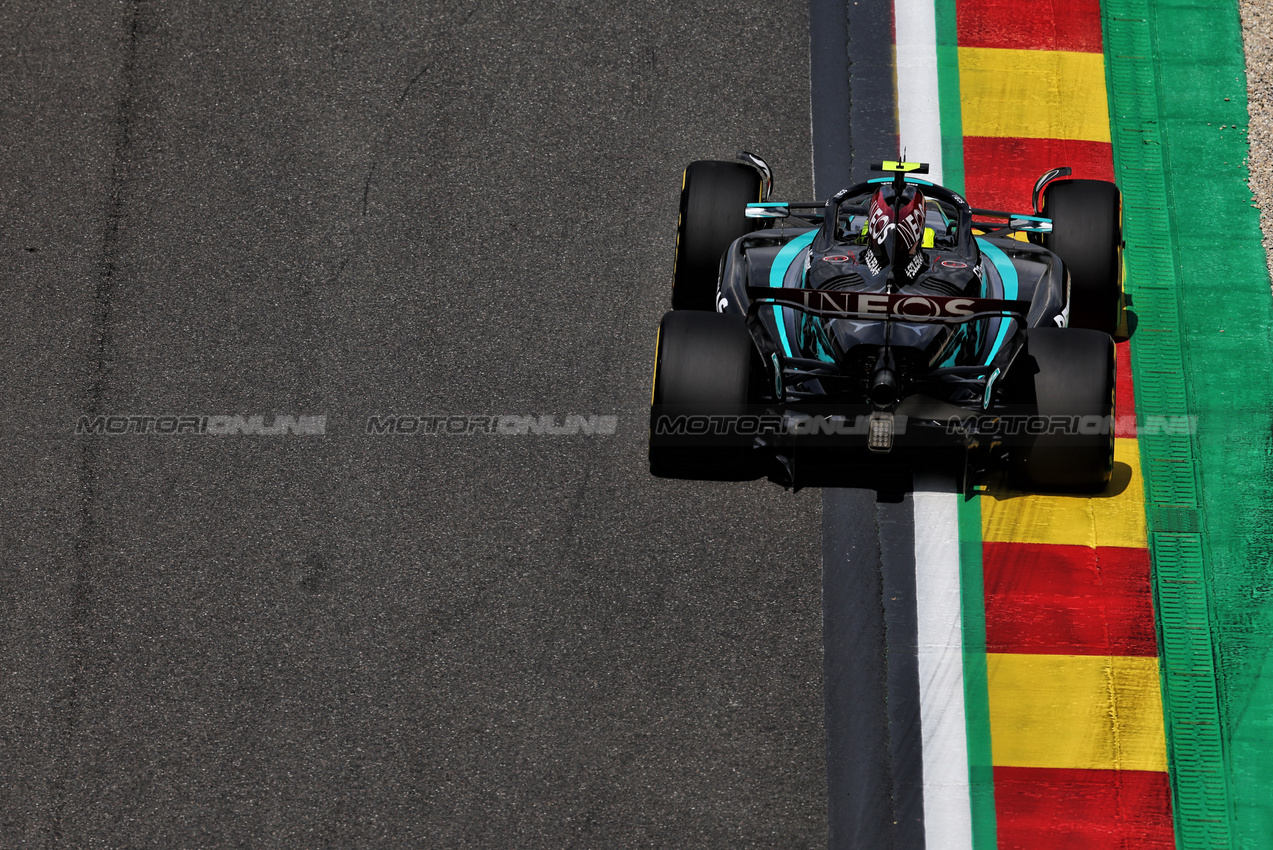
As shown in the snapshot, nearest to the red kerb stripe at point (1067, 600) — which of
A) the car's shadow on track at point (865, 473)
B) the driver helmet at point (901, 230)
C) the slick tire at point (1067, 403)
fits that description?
the car's shadow on track at point (865, 473)

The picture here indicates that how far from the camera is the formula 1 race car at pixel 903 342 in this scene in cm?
692

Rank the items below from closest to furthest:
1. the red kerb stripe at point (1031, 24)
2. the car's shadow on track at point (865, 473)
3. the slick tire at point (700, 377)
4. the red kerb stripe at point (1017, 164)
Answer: the slick tire at point (700, 377) < the car's shadow on track at point (865, 473) < the red kerb stripe at point (1017, 164) < the red kerb stripe at point (1031, 24)

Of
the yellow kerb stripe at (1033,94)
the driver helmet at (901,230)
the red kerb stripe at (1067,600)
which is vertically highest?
the yellow kerb stripe at (1033,94)

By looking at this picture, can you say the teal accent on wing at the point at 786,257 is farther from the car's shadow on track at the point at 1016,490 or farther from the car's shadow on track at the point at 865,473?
the car's shadow on track at the point at 1016,490

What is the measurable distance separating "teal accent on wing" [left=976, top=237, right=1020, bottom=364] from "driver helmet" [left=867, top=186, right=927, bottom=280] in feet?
2.32

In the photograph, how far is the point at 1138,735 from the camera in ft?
24.1

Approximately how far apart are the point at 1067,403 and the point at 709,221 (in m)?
2.43

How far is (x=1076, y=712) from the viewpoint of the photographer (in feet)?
24.3

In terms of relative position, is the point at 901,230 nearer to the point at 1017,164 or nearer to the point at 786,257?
the point at 786,257

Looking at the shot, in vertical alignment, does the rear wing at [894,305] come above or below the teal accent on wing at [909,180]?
below

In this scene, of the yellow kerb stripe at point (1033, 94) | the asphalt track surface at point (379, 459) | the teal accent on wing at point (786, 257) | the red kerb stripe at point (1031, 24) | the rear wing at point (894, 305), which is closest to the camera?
the rear wing at point (894, 305)

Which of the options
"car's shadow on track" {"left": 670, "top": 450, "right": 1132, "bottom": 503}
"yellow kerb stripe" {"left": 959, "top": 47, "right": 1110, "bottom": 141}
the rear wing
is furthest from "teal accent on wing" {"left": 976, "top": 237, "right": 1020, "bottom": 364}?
"yellow kerb stripe" {"left": 959, "top": 47, "right": 1110, "bottom": 141}

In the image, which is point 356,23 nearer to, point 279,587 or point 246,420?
point 246,420

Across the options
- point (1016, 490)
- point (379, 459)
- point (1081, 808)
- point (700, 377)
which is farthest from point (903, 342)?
point (379, 459)
